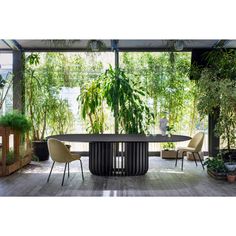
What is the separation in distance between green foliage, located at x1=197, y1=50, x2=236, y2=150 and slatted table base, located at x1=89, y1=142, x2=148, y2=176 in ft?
4.56

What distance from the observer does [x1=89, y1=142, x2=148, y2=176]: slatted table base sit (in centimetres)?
638

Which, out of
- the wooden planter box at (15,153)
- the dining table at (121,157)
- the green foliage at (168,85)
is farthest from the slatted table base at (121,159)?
the green foliage at (168,85)

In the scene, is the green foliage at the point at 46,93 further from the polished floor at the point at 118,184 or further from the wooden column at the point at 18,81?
the polished floor at the point at 118,184

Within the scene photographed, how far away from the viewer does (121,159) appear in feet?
21.2

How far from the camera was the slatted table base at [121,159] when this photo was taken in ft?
20.9

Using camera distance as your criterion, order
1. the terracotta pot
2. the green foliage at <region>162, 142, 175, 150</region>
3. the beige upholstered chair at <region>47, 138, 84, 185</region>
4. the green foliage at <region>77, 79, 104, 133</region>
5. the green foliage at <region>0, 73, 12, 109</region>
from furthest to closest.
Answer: the green foliage at <region>162, 142, 175, 150</region> → the green foliage at <region>77, 79, 104, 133</region> → the green foliage at <region>0, 73, 12, 109</region> → the terracotta pot → the beige upholstered chair at <region>47, 138, 84, 185</region>

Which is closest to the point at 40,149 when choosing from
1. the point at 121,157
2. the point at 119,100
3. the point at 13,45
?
the point at 119,100

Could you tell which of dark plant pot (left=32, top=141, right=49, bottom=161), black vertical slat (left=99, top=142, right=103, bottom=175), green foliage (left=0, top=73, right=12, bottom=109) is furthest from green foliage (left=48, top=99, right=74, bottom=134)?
black vertical slat (left=99, top=142, right=103, bottom=175)

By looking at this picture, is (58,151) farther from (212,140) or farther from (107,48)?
(212,140)

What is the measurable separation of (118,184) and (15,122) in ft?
7.96

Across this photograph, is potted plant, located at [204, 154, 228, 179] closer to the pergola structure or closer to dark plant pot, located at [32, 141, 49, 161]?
the pergola structure
